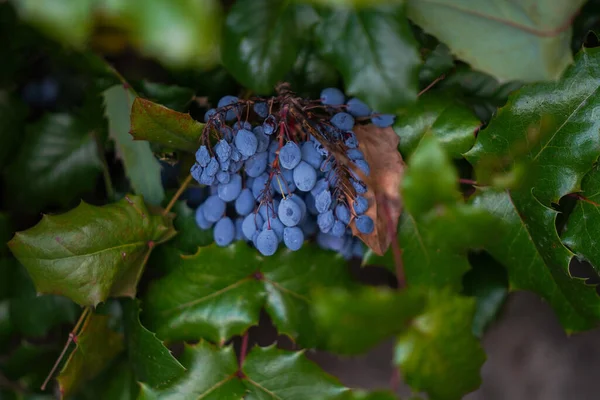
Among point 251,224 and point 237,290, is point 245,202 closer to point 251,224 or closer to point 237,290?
point 251,224

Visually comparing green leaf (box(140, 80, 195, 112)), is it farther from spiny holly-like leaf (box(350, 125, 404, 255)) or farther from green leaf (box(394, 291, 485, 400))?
green leaf (box(394, 291, 485, 400))

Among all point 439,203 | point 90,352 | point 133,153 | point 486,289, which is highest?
point 439,203

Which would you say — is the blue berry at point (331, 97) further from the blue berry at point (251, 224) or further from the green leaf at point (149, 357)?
the green leaf at point (149, 357)

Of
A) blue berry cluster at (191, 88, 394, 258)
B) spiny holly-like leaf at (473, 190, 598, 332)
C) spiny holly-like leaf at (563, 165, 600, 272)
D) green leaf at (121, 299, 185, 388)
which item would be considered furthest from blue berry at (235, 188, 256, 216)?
spiny holly-like leaf at (563, 165, 600, 272)

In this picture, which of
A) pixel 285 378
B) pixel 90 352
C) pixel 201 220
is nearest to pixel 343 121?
pixel 201 220

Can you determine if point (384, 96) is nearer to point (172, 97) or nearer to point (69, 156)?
point (172, 97)

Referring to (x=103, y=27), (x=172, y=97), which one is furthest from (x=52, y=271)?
(x=103, y=27)
